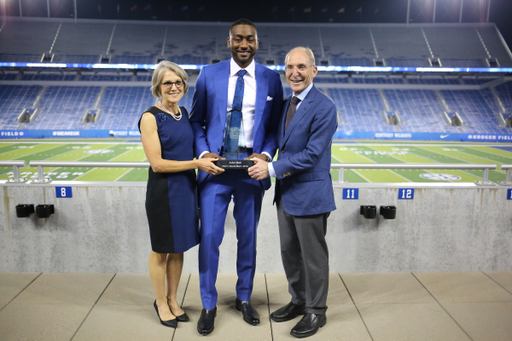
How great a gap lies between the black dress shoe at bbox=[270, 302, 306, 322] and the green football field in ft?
24.4

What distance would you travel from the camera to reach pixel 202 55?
2919 cm

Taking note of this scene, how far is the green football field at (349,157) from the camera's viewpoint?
10578 mm

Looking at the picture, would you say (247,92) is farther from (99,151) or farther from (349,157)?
(99,151)

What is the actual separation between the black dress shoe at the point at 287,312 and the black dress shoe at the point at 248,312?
0.14 meters

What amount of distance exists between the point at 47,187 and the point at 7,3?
3455cm

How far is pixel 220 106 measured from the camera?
2.48 m

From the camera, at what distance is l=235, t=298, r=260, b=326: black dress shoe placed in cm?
258

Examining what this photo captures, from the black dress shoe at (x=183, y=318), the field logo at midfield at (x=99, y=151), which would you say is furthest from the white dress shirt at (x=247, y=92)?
the field logo at midfield at (x=99, y=151)

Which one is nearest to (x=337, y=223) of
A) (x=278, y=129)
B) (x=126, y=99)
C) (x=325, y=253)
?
(x=325, y=253)

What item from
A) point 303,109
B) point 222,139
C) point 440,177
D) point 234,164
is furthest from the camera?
point 440,177

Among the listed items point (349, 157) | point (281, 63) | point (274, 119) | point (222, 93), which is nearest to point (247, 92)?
point (222, 93)

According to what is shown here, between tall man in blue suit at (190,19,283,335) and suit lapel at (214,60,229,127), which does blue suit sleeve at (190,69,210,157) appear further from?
suit lapel at (214,60,229,127)

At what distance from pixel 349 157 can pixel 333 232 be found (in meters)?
11.2

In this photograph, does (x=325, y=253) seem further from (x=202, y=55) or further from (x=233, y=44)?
(x=202, y=55)
